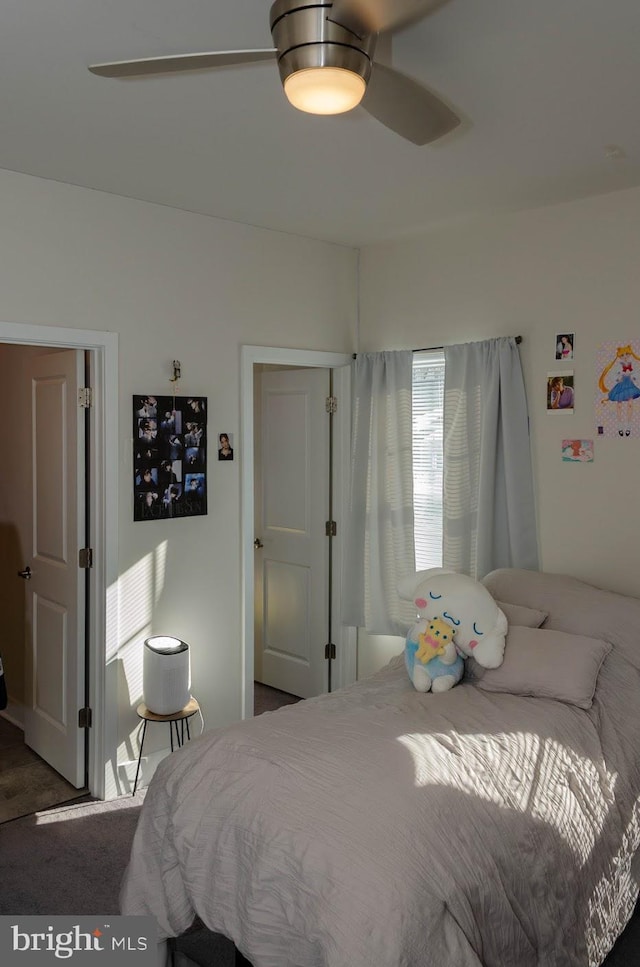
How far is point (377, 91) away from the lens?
177 cm

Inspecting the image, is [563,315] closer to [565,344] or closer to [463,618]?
[565,344]

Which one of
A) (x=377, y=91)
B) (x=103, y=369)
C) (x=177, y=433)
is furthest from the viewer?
(x=177, y=433)

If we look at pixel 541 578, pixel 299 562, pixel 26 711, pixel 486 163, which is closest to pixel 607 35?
pixel 486 163

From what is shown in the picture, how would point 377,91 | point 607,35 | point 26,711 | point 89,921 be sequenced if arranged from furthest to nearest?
point 26,711 → point 89,921 → point 607,35 → point 377,91

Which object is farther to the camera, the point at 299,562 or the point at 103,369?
the point at 299,562

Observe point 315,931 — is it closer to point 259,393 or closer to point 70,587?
point 70,587

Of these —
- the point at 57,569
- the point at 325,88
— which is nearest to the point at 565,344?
the point at 325,88

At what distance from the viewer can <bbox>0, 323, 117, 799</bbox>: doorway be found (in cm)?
332

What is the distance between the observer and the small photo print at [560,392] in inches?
135

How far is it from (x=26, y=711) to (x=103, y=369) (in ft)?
6.30

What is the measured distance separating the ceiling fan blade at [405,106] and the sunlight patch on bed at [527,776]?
1717 mm

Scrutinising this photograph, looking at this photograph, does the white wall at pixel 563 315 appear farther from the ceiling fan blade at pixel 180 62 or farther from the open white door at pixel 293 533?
the ceiling fan blade at pixel 180 62

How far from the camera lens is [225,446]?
12.4 feet
